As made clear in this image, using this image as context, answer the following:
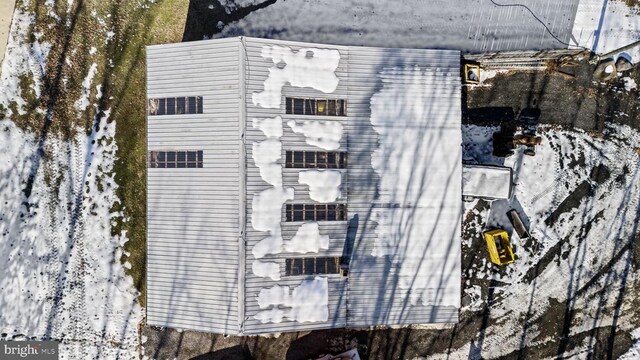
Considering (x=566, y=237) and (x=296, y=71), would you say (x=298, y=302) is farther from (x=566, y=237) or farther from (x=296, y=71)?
(x=566, y=237)

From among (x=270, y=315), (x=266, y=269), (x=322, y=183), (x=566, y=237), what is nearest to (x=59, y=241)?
(x=266, y=269)

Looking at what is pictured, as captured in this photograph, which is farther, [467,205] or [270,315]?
[467,205]

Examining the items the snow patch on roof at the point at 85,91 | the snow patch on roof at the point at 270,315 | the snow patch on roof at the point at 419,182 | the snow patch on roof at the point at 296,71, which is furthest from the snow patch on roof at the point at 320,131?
the snow patch on roof at the point at 85,91

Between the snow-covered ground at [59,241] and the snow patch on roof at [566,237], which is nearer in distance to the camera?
the snow-covered ground at [59,241]

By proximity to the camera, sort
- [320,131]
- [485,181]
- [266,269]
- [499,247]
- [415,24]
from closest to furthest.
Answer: [266,269] < [320,131] < [485,181] < [499,247] < [415,24]

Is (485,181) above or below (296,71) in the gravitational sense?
below

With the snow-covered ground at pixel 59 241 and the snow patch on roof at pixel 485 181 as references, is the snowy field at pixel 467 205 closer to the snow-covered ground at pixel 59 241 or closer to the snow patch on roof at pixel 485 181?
the snow-covered ground at pixel 59 241

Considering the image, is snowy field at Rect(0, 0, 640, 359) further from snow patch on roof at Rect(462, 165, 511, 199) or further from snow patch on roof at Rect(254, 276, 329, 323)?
snow patch on roof at Rect(254, 276, 329, 323)
